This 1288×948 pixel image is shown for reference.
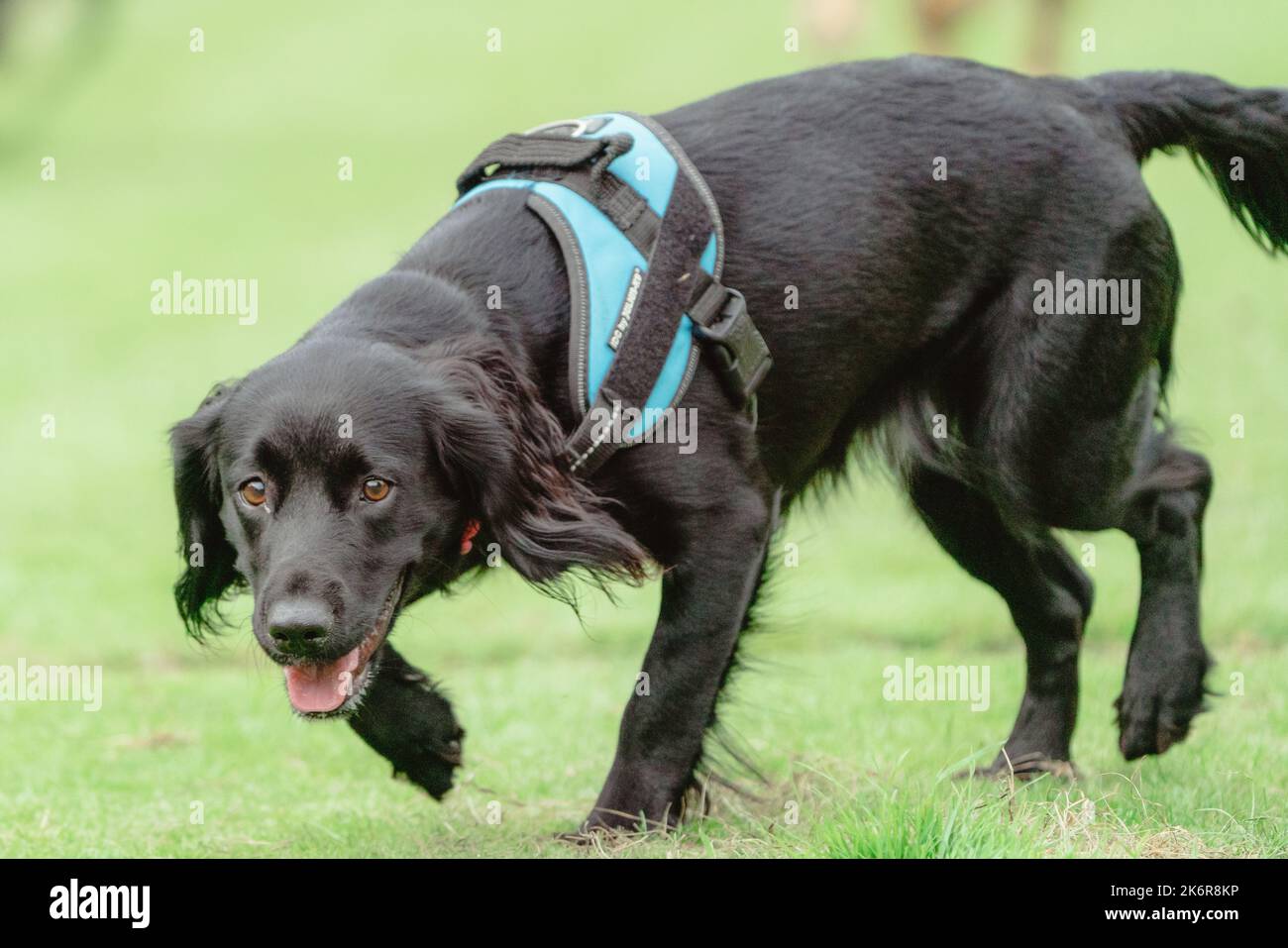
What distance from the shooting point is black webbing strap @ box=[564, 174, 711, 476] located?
3996mm

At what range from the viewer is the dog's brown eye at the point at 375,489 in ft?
12.2

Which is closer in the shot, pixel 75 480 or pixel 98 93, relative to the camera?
pixel 75 480

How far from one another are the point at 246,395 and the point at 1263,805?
2.61 metres

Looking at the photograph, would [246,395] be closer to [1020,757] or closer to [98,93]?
[1020,757]

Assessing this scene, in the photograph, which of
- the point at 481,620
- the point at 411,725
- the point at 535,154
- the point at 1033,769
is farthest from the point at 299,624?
the point at 481,620

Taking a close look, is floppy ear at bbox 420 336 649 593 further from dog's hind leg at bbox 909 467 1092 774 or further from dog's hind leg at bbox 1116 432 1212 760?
dog's hind leg at bbox 1116 432 1212 760

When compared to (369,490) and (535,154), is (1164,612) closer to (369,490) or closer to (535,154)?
(535,154)

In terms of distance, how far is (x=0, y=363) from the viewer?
14.2 metres

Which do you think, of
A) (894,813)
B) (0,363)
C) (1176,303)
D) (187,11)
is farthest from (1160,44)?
(894,813)

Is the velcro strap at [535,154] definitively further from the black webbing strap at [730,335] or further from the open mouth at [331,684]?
the open mouth at [331,684]

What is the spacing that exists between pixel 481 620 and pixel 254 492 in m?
5.11

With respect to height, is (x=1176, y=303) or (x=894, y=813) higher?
(x=1176, y=303)

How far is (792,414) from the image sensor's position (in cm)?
443

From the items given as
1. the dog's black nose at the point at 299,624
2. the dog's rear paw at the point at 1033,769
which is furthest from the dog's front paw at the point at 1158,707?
the dog's black nose at the point at 299,624
